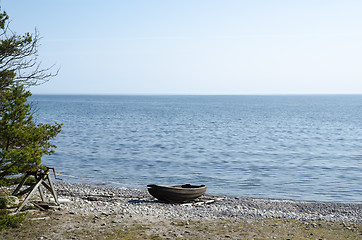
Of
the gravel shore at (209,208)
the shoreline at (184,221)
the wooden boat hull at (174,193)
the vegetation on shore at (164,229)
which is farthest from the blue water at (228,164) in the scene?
the vegetation on shore at (164,229)

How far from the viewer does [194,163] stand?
40.1m

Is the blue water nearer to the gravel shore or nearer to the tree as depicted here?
the gravel shore

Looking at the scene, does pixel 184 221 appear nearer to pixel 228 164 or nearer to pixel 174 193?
pixel 174 193

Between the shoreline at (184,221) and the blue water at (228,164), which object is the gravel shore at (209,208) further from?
the blue water at (228,164)

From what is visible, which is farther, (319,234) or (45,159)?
(45,159)

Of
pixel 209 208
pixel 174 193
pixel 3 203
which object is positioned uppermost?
pixel 3 203

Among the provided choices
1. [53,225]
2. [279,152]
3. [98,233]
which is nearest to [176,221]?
[98,233]

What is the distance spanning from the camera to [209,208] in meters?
20.5

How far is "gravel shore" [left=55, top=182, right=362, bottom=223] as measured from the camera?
715 inches

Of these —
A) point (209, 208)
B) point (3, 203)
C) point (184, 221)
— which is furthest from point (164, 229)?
point (3, 203)

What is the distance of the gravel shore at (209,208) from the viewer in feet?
59.6

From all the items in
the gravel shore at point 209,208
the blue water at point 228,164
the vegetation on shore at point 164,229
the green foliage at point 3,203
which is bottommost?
the blue water at point 228,164

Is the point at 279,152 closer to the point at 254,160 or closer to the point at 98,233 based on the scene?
the point at 254,160

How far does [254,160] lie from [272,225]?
25.3 meters
